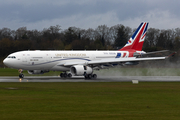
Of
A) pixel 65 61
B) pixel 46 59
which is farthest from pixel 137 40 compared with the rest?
pixel 46 59

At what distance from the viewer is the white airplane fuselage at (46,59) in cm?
4697

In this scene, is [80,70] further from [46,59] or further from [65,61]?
[46,59]

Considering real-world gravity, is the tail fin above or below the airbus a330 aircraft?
above

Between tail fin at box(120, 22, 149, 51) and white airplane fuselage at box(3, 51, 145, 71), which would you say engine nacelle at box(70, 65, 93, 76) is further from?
tail fin at box(120, 22, 149, 51)

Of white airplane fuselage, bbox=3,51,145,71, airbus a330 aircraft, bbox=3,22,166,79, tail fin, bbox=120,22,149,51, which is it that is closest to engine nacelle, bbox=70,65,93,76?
airbus a330 aircraft, bbox=3,22,166,79

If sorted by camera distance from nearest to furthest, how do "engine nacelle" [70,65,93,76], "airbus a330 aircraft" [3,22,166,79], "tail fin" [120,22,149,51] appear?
"engine nacelle" [70,65,93,76] < "airbus a330 aircraft" [3,22,166,79] < "tail fin" [120,22,149,51]

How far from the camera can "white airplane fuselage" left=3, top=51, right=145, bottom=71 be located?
154ft

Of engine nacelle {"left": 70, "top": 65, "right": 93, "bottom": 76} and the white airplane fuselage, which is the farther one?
the white airplane fuselage

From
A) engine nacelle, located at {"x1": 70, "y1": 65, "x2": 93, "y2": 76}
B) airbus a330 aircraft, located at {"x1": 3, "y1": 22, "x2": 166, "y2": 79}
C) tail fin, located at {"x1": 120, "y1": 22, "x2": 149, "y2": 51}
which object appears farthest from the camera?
tail fin, located at {"x1": 120, "y1": 22, "x2": 149, "y2": 51}

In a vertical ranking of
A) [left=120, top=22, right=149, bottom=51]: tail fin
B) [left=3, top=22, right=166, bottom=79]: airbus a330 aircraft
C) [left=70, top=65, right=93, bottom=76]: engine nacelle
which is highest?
[left=120, top=22, right=149, bottom=51]: tail fin

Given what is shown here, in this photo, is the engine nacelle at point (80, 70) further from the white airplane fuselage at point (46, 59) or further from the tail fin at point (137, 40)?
the tail fin at point (137, 40)

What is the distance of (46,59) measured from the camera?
158ft
